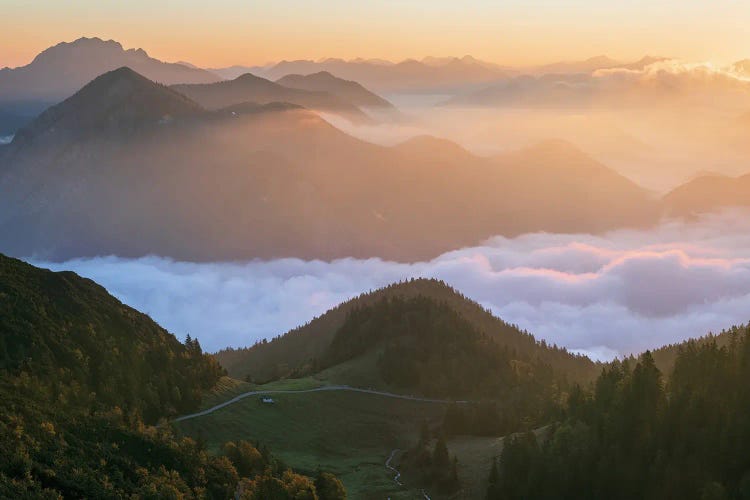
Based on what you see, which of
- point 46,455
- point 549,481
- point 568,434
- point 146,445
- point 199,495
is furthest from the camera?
point 568,434

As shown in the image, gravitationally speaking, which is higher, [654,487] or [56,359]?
[56,359]

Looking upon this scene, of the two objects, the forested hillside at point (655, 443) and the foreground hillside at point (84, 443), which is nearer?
the foreground hillside at point (84, 443)

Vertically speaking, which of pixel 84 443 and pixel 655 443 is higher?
pixel 84 443

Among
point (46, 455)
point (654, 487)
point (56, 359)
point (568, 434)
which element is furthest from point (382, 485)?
point (46, 455)

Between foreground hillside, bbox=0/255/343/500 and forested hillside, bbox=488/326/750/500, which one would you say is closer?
foreground hillside, bbox=0/255/343/500

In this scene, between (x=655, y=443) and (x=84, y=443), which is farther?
(x=655, y=443)

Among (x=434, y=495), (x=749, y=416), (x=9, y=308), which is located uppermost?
(x=9, y=308)

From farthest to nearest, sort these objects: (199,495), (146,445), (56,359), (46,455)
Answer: (56,359)
(146,445)
(199,495)
(46,455)

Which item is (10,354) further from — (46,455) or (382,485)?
(382,485)
